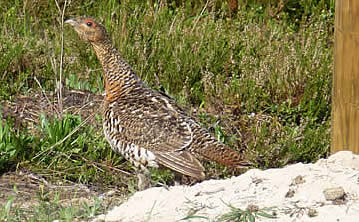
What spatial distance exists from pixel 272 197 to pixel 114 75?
7.18 feet

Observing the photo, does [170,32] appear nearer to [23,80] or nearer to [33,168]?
[23,80]

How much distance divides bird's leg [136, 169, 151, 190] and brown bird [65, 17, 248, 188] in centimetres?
1

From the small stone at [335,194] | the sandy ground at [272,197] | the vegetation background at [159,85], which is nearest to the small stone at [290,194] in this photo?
the sandy ground at [272,197]

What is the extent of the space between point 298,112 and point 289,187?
2.61m

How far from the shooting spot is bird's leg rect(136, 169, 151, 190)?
5.32m

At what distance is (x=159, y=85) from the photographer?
22.7 feet

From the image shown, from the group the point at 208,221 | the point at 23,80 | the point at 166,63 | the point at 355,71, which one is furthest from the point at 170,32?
the point at 208,221

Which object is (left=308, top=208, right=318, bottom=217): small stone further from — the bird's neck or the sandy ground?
the bird's neck

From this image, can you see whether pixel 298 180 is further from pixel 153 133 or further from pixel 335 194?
pixel 153 133

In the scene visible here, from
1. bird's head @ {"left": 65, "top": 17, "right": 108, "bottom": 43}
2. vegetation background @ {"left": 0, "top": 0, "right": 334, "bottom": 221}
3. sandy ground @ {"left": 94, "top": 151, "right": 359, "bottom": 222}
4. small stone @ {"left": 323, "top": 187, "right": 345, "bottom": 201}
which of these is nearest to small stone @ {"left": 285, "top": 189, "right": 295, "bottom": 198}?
sandy ground @ {"left": 94, "top": 151, "right": 359, "bottom": 222}

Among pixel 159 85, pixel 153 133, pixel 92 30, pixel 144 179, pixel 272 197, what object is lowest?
pixel 144 179

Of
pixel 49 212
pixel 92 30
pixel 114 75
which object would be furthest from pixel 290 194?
pixel 92 30

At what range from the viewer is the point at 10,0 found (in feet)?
27.9

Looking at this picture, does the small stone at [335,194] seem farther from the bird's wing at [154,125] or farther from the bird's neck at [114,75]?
the bird's neck at [114,75]
